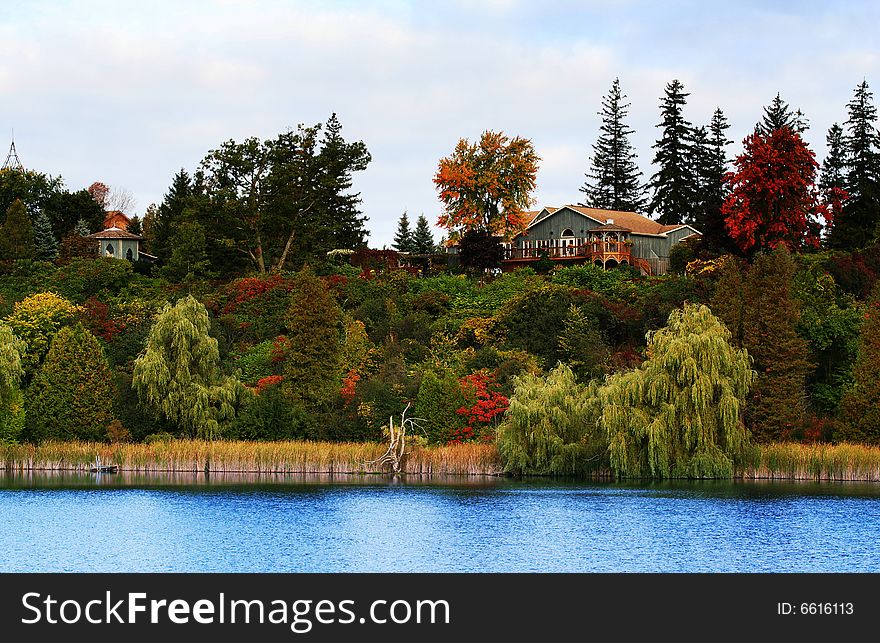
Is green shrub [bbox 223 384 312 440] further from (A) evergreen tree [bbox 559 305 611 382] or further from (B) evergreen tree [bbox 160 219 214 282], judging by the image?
(B) evergreen tree [bbox 160 219 214 282]

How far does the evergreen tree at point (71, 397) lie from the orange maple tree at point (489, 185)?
132 feet

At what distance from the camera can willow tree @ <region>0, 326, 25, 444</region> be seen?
200 ft

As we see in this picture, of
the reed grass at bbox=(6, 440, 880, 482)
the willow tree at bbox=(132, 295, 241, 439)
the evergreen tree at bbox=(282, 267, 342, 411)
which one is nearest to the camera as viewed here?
A: the reed grass at bbox=(6, 440, 880, 482)

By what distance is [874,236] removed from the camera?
278ft

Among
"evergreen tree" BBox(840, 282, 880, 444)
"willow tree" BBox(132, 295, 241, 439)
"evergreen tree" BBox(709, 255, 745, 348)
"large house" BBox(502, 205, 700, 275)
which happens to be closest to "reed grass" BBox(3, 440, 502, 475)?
"willow tree" BBox(132, 295, 241, 439)

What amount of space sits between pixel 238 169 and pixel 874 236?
149ft

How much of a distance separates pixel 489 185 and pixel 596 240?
33.4 feet

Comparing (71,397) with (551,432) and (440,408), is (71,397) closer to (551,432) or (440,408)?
(440,408)

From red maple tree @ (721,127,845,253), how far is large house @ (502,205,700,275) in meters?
12.2

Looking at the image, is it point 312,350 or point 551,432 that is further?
point 312,350

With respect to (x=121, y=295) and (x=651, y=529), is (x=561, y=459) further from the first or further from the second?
(x=121, y=295)

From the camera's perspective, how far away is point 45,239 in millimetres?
100688

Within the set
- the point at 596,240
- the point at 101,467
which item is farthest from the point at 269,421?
the point at 596,240
